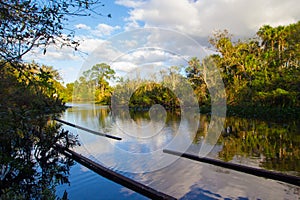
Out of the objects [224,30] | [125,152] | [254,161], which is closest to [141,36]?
[125,152]

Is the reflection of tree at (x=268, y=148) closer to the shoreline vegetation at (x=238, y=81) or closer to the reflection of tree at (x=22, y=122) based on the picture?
the reflection of tree at (x=22, y=122)

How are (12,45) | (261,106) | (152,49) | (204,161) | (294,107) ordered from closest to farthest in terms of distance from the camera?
(12,45)
(204,161)
(152,49)
(294,107)
(261,106)

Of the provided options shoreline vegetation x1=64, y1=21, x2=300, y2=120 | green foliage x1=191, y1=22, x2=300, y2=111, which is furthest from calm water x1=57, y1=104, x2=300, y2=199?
green foliage x1=191, y1=22, x2=300, y2=111

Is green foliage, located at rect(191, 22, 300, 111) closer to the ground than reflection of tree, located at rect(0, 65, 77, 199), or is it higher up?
higher up

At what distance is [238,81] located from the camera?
18.8 metres

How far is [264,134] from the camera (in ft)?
29.6

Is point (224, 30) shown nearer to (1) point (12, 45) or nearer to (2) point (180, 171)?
(2) point (180, 171)

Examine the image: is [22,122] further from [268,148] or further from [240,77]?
[240,77]

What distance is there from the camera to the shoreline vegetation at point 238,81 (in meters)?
13.4

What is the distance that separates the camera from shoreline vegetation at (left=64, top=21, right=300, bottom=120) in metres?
13.4

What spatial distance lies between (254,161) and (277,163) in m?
0.46

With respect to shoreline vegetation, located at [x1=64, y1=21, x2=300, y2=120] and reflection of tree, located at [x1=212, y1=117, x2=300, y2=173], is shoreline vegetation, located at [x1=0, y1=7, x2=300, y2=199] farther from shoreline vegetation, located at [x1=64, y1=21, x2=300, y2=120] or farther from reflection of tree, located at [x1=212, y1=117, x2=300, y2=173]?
reflection of tree, located at [x1=212, y1=117, x2=300, y2=173]

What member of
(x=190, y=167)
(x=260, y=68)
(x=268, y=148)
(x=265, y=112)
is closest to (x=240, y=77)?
(x=260, y=68)

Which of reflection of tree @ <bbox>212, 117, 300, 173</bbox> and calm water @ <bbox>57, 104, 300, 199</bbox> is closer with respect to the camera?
calm water @ <bbox>57, 104, 300, 199</bbox>
